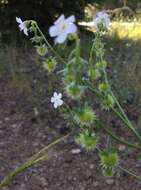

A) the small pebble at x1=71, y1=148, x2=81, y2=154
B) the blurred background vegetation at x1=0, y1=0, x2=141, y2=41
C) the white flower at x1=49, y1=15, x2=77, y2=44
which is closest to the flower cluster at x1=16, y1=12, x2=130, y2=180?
the white flower at x1=49, y1=15, x2=77, y2=44

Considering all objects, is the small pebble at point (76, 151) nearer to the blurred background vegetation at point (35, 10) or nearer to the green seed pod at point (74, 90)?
the green seed pod at point (74, 90)

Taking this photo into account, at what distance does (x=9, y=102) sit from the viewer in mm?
4137

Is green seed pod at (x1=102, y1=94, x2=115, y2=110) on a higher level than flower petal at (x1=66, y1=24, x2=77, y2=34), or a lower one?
lower

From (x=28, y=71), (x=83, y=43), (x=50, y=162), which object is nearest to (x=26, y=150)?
(x=50, y=162)

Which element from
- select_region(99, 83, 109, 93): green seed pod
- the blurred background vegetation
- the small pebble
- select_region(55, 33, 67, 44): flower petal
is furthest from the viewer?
the blurred background vegetation

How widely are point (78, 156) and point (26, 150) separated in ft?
1.12

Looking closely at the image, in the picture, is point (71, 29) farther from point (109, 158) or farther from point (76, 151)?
point (76, 151)

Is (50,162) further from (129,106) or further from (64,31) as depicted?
(64,31)

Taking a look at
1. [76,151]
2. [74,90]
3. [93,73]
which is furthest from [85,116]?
[76,151]

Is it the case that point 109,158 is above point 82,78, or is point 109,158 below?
below

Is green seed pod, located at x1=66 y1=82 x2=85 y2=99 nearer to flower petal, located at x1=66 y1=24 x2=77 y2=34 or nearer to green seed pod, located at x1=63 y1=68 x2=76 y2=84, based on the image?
green seed pod, located at x1=63 y1=68 x2=76 y2=84

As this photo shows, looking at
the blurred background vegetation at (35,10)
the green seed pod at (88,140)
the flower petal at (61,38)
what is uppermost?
the flower petal at (61,38)

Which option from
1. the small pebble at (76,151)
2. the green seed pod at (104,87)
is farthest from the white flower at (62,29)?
the small pebble at (76,151)

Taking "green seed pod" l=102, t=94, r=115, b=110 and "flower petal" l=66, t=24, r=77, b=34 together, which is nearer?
"flower petal" l=66, t=24, r=77, b=34
